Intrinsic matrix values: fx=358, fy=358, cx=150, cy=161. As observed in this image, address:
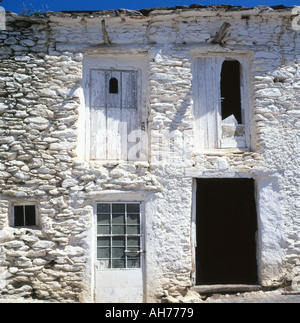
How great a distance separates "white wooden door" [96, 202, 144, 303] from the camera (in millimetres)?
6648

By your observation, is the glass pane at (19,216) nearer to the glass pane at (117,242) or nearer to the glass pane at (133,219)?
the glass pane at (117,242)

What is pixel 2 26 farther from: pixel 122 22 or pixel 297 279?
pixel 297 279

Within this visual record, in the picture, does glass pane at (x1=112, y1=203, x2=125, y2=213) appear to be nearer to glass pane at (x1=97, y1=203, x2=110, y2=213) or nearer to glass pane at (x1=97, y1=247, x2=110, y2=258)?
glass pane at (x1=97, y1=203, x2=110, y2=213)

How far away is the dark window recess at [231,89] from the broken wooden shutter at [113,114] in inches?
75.2

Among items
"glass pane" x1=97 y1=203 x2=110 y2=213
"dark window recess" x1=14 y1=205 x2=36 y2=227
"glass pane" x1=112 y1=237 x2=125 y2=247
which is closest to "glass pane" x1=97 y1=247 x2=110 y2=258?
"glass pane" x1=112 y1=237 x2=125 y2=247

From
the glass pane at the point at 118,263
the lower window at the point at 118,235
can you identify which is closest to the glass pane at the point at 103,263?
the lower window at the point at 118,235

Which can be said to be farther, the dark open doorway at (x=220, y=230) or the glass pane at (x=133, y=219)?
the dark open doorway at (x=220, y=230)

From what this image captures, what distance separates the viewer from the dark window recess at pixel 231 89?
24.7 ft

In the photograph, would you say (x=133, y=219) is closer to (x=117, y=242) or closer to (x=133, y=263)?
(x=117, y=242)

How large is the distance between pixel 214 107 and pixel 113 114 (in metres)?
2.06

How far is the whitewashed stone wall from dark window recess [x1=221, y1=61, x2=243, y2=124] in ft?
1.34

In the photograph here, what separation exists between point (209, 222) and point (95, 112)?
436 cm

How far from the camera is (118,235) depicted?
269 inches
